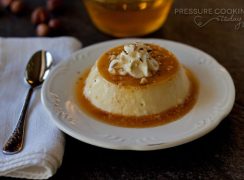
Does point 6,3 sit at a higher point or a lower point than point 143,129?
lower

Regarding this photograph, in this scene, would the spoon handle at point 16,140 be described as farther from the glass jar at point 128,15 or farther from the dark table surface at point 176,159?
the glass jar at point 128,15

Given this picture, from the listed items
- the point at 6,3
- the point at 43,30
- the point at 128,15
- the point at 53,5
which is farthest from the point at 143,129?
the point at 6,3

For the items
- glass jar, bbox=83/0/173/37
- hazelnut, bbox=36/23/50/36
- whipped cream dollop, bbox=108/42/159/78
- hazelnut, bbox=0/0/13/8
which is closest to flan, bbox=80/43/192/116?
whipped cream dollop, bbox=108/42/159/78

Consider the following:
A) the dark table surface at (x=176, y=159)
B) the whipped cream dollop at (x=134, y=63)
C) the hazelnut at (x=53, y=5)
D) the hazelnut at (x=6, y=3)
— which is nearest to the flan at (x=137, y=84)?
the whipped cream dollop at (x=134, y=63)

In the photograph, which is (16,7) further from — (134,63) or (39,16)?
(134,63)

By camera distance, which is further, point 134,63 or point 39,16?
point 39,16

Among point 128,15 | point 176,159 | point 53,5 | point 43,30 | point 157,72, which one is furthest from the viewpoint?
point 53,5

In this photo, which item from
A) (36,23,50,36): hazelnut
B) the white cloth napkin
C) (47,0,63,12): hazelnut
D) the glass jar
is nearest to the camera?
the white cloth napkin

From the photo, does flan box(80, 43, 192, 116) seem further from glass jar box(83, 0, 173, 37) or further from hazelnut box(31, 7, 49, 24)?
hazelnut box(31, 7, 49, 24)
